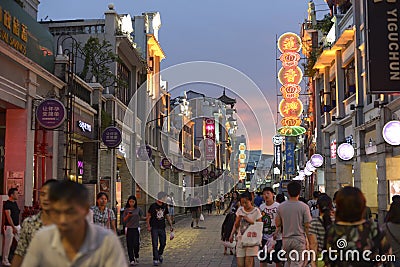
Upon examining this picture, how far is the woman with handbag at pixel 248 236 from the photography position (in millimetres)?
10188

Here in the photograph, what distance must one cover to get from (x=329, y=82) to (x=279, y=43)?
4.77 m

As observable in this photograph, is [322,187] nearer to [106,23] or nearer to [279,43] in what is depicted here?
[279,43]

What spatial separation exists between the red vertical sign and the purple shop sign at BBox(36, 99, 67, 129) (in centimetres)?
4976

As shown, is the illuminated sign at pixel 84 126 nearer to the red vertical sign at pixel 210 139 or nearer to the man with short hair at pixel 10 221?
the man with short hair at pixel 10 221

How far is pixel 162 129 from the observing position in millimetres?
45469

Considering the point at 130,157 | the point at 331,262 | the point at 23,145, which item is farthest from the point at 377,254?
the point at 130,157

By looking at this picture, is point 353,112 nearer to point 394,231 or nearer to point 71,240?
point 394,231

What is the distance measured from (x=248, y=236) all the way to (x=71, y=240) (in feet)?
22.8

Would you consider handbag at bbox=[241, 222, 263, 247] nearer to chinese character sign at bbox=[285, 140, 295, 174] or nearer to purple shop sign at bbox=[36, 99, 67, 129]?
purple shop sign at bbox=[36, 99, 67, 129]

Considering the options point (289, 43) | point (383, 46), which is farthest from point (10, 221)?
point (289, 43)

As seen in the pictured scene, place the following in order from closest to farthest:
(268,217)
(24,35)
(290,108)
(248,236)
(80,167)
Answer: (248,236), (268,217), (24,35), (80,167), (290,108)

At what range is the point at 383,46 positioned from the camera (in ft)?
56.3

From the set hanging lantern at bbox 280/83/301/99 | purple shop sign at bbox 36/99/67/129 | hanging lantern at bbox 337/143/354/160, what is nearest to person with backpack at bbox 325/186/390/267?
purple shop sign at bbox 36/99/67/129

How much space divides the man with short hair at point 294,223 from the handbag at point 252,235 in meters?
1.29
